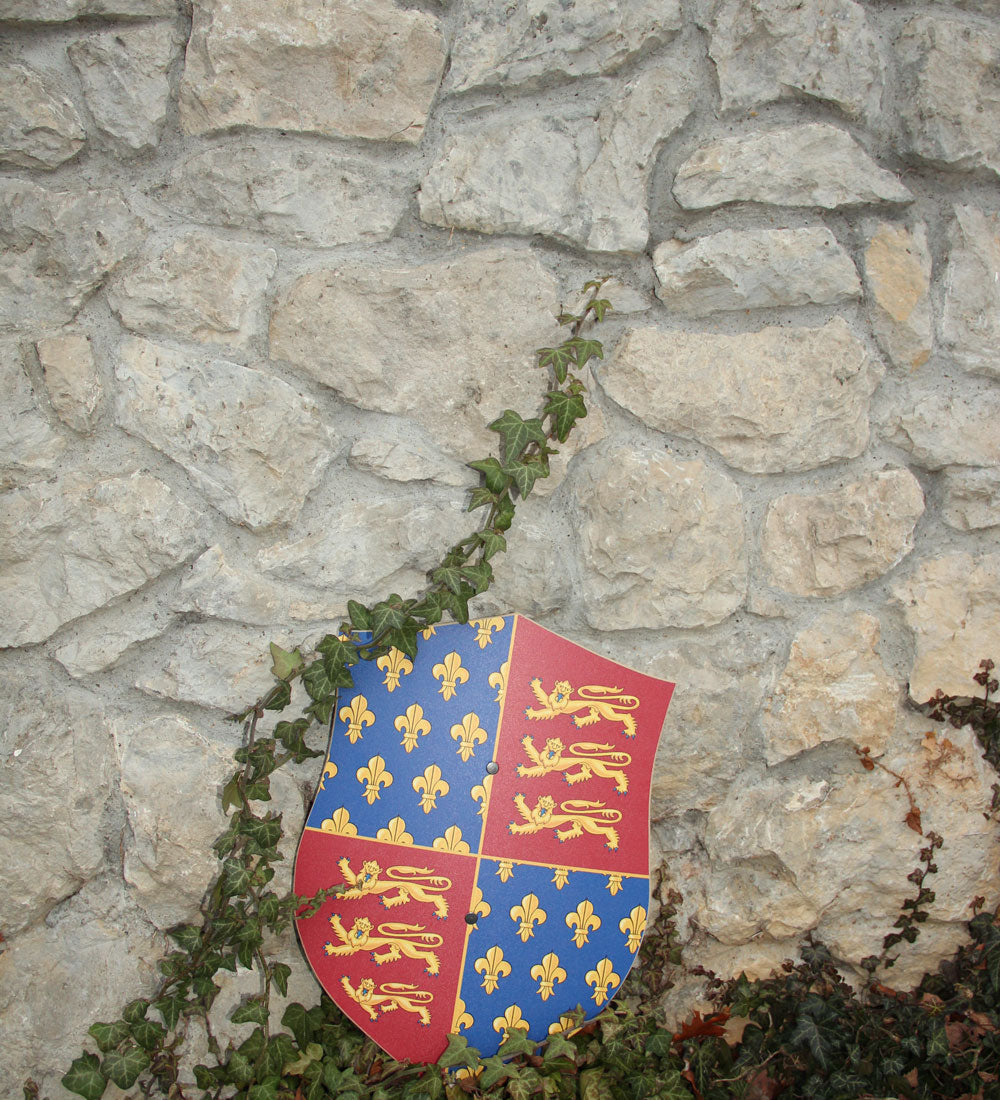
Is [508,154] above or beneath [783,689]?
above

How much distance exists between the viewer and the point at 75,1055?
4.59ft

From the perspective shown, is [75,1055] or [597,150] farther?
[597,150]

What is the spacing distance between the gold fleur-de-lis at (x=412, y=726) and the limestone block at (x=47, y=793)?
0.52 metres

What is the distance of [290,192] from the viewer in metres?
1.48

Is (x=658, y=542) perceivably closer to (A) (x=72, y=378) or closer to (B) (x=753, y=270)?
(B) (x=753, y=270)

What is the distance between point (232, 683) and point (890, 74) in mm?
1713

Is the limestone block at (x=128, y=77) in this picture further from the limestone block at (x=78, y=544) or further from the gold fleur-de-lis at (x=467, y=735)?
the gold fleur-de-lis at (x=467, y=735)

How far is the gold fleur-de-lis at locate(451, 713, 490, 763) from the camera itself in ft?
4.89

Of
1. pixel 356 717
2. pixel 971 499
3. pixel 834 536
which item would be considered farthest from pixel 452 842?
pixel 971 499

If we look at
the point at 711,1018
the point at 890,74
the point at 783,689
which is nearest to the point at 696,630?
the point at 783,689

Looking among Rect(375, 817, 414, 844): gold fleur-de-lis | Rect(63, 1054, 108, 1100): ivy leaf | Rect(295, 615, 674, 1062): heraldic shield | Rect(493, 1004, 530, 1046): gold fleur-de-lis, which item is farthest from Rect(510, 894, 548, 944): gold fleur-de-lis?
Rect(63, 1054, 108, 1100): ivy leaf

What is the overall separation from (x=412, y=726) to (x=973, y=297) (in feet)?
4.55

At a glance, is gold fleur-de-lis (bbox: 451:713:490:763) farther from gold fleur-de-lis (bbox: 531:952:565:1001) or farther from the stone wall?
gold fleur-de-lis (bbox: 531:952:565:1001)

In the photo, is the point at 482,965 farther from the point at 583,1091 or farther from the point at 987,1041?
the point at 987,1041
